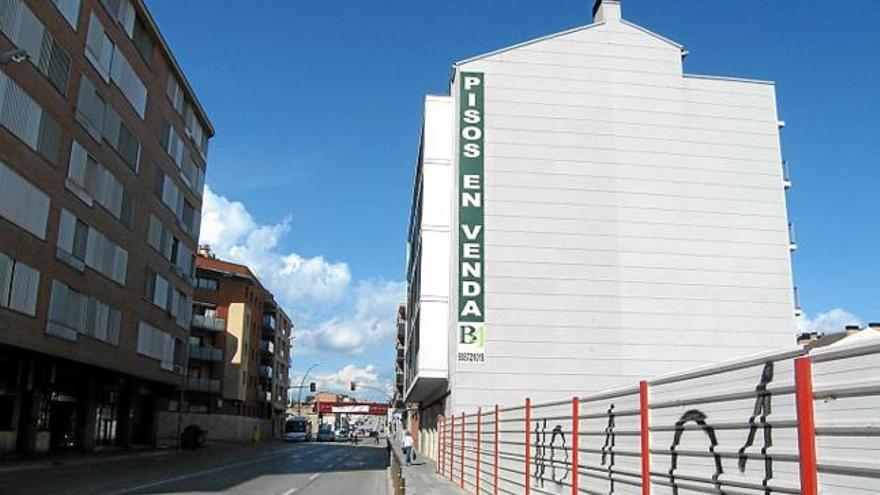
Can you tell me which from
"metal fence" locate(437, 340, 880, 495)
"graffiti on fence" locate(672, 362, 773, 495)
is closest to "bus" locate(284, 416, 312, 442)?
"metal fence" locate(437, 340, 880, 495)

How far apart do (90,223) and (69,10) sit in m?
9.20

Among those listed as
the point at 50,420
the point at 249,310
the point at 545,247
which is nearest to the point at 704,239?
the point at 545,247

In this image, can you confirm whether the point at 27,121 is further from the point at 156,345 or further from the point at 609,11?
the point at 609,11

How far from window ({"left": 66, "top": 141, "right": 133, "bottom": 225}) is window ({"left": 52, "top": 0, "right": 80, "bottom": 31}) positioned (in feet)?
16.5

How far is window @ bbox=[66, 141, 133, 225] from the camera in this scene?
3375 centimetres

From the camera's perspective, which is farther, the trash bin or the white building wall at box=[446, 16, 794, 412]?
the trash bin

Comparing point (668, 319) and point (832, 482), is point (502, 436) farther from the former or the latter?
point (668, 319)

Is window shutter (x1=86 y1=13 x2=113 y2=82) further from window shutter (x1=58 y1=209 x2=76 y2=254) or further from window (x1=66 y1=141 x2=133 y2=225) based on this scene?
window shutter (x1=58 y1=209 x2=76 y2=254)

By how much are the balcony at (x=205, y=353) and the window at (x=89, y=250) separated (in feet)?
107

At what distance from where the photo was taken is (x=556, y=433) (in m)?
10.2

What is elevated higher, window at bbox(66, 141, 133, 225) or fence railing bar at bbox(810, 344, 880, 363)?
window at bbox(66, 141, 133, 225)

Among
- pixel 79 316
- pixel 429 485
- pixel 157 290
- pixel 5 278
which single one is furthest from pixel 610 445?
pixel 157 290

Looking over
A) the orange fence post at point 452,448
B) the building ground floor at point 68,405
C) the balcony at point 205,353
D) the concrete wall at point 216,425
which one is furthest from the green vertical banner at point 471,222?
the balcony at point 205,353

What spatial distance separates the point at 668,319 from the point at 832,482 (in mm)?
30218
